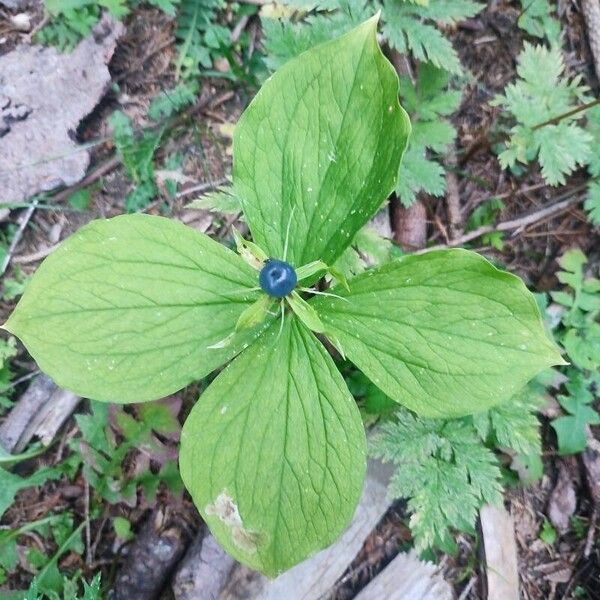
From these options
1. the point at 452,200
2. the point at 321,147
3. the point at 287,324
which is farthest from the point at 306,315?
the point at 452,200

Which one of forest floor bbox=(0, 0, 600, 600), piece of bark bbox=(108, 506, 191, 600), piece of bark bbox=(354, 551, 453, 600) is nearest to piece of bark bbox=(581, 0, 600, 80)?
forest floor bbox=(0, 0, 600, 600)

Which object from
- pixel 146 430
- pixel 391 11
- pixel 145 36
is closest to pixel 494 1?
pixel 391 11

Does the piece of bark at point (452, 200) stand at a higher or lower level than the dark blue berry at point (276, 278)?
lower

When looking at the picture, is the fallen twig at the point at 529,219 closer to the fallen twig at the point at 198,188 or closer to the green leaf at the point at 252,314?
the fallen twig at the point at 198,188

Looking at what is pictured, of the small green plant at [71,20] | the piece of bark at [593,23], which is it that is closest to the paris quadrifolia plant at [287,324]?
the small green plant at [71,20]

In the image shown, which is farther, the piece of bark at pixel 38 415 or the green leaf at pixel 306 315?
the piece of bark at pixel 38 415

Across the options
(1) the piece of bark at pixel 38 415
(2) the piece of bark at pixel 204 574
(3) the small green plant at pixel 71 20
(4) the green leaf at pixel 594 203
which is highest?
(3) the small green plant at pixel 71 20

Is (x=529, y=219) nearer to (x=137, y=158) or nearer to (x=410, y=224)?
(x=410, y=224)
